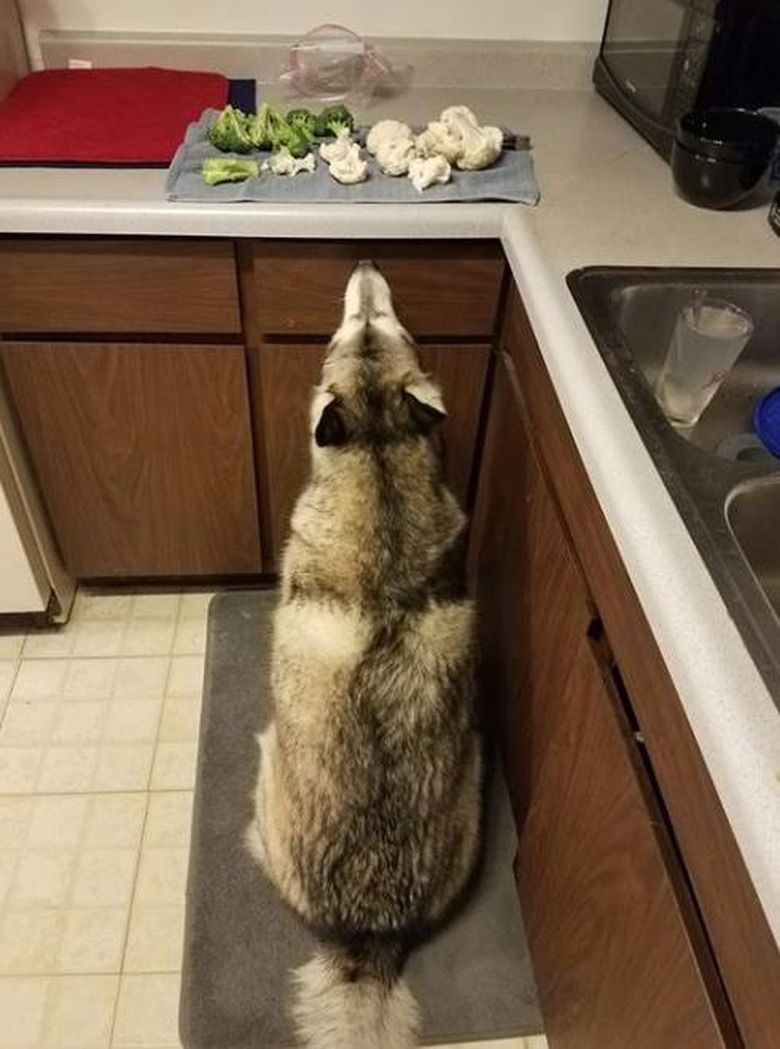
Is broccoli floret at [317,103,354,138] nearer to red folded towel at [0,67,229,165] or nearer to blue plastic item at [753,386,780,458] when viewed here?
red folded towel at [0,67,229,165]

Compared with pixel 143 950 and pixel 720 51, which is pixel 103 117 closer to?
pixel 720 51

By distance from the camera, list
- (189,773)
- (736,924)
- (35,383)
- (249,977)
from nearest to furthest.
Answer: (736,924), (249,977), (35,383), (189,773)

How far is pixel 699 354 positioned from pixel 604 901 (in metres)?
0.67

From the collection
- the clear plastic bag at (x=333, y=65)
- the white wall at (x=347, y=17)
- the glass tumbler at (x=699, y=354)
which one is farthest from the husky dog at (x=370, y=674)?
the white wall at (x=347, y=17)

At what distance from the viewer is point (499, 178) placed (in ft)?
4.18

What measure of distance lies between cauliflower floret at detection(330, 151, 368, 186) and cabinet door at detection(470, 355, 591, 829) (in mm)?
379

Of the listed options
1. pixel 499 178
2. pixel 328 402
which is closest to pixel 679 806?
pixel 328 402

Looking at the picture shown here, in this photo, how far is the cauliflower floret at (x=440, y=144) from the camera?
4.22 ft

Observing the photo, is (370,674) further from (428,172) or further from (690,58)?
(690,58)

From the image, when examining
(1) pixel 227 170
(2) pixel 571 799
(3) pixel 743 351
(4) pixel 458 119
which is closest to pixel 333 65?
(4) pixel 458 119

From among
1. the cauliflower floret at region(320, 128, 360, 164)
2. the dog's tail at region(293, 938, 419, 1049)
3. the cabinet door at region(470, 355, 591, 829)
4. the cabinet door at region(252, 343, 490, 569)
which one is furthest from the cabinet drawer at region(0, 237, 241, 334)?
the dog's tail at region(293, 938, 419, 1049)

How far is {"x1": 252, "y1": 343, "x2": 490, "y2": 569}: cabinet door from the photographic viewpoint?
1410mm

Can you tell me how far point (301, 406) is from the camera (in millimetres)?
1480

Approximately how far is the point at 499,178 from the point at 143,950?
141cm
